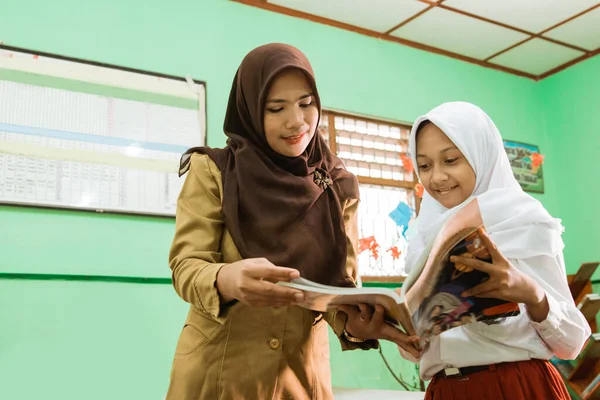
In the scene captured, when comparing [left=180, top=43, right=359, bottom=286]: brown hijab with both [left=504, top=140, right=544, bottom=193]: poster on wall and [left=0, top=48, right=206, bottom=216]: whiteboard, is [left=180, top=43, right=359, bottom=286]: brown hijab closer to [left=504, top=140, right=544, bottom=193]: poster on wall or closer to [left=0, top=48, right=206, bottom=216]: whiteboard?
[left=0, top=48, right=206, bottom=216]: whiteboard

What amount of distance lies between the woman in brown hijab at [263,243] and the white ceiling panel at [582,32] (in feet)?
9.43

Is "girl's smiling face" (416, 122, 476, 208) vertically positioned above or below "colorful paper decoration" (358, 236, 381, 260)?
above

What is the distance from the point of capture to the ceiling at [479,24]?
3.35 m

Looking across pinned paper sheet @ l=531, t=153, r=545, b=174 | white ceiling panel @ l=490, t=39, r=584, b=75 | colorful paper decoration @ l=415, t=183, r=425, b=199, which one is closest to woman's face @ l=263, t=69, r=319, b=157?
colorful paper decoration @ l=415, t=183, r=425, b=199

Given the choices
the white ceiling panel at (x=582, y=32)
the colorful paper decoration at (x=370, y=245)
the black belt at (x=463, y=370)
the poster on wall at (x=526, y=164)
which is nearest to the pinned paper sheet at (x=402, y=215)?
the colorful paper decoration at (x=370, y=245)

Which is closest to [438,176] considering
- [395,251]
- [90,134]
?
[90,134]

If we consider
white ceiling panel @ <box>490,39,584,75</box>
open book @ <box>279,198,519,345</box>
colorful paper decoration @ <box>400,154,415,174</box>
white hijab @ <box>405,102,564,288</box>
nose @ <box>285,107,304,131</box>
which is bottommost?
open book @ <box>279,198,519,345</box>

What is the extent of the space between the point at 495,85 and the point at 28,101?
293 cm

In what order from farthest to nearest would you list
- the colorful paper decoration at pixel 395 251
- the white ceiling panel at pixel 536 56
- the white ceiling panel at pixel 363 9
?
1. the white ceiling panel at pixel 536 56
2. the colorful paper decoration at pixel 395 251
3. the white ceiling panel at pixel 363 9

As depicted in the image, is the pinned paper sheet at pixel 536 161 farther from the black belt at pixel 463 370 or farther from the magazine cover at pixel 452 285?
the magazine cover at pixel 452 285

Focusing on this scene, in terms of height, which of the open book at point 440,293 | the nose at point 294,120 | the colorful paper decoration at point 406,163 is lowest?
the open book at point 440,293

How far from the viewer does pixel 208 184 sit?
1228 millimetres

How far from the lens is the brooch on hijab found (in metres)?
1.31

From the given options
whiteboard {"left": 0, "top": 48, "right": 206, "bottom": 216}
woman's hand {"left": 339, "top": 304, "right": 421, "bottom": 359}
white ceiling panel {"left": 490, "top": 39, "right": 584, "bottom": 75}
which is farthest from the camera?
white ceiling panel {"left": 490, "top": 39, "right": 584, "bottom": 75}
